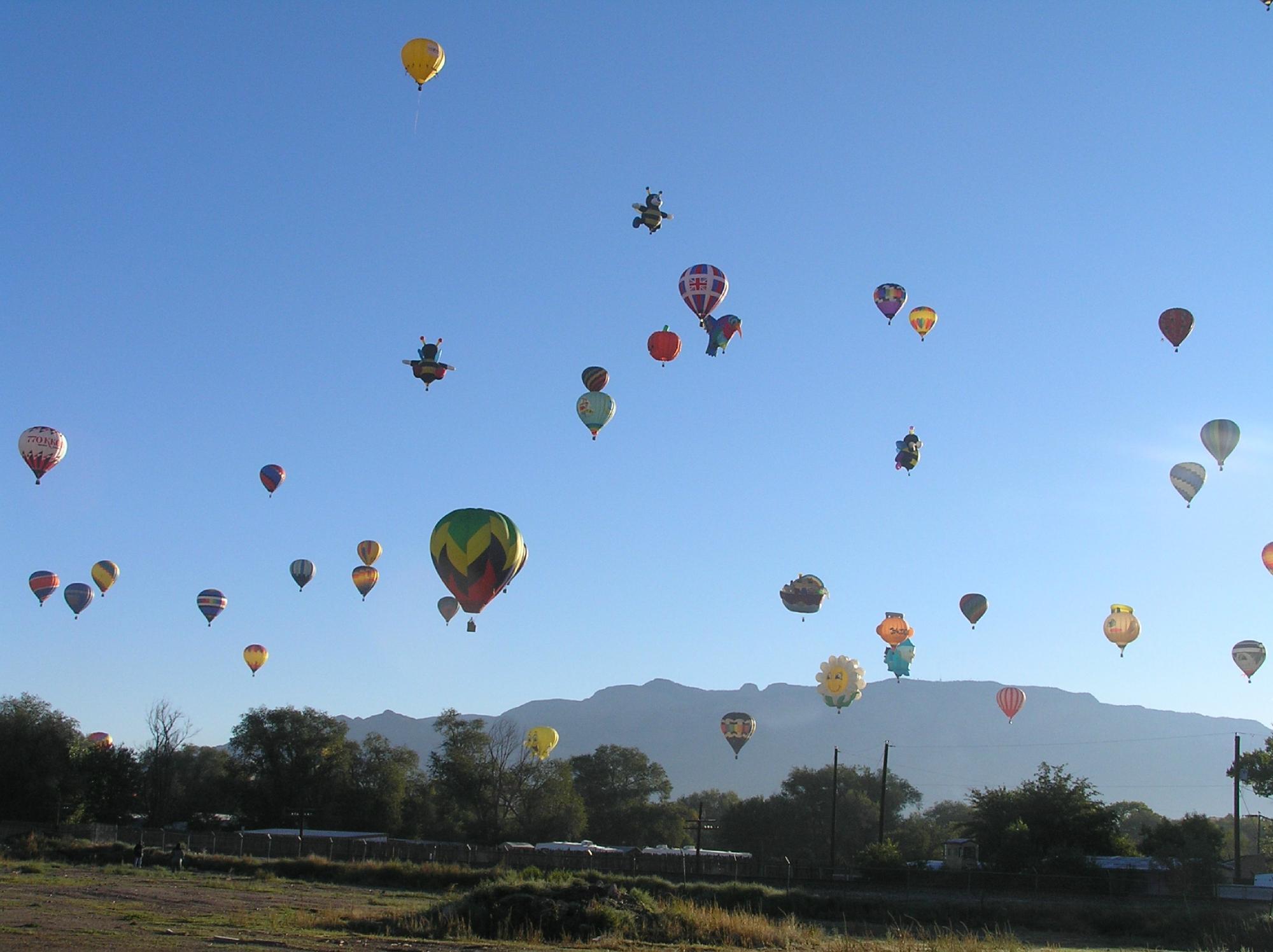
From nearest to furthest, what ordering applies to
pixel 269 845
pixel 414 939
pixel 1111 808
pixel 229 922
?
pixel 414 939
pixel 229 922
pixel 269 845
pixel 1111 808

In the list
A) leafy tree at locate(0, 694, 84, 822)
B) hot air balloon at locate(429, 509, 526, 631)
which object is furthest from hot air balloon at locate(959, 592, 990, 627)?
leafy tree at locate(0, 694, 84, 822)

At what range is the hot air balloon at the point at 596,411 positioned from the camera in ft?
145

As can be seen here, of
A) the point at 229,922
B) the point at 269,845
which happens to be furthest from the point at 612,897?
the point at 269,845

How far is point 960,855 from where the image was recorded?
6762cm

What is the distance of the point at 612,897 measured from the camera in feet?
90.7

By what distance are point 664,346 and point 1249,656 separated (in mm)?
31526

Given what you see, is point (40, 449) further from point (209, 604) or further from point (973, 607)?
point (973, 607)

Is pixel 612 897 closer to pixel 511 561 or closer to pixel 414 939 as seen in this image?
pixel 414 939

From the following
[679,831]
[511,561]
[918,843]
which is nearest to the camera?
[511,561]

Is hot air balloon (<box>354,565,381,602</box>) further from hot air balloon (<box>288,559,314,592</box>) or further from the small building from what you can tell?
the small building

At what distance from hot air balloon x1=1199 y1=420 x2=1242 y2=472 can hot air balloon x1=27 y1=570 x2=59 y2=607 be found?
51.6 meters

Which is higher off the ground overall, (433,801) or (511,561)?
(511,561)

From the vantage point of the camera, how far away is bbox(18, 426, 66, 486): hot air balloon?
48188 millimetres

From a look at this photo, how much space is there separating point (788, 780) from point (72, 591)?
6429cm
